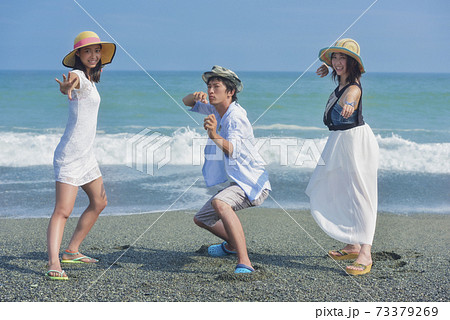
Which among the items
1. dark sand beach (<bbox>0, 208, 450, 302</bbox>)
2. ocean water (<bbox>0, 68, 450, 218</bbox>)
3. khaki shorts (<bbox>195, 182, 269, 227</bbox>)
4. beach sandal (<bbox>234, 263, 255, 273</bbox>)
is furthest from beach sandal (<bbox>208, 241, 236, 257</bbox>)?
ocean water (<bbox>0, 68, 450, 218</bbox>)

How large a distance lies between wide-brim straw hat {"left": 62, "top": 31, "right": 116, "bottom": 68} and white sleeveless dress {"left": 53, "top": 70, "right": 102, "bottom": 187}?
0.63 feet

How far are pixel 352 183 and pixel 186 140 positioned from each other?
10.1m

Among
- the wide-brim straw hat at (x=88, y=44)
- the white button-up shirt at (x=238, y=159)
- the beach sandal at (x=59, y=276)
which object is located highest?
the wide-brim straw hat at (x=88, y=44)

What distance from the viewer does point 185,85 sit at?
25.3 metres

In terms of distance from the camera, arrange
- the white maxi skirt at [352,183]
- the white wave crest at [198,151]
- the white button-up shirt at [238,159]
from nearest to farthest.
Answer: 1. the white button-up shirt at [238,159]
2. the white maxi skirt at [352,183]
3. the white wave crest at [198,151]

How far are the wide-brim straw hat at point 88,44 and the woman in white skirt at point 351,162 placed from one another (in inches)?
68.6

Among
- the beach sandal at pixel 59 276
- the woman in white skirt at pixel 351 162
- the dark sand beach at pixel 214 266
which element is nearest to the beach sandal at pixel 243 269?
the dark sand beach at pixel 214 266

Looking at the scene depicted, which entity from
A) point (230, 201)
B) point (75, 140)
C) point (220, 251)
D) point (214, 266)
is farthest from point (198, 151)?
point (75, 140)

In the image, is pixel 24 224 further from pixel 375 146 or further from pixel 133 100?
pixel 133 100

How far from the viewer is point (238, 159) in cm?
412

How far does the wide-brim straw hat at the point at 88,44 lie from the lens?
3.97 meters

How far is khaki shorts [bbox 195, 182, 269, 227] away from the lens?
4.09 metres

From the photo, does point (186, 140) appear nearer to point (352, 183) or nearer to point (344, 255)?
Result: point (344, 255)

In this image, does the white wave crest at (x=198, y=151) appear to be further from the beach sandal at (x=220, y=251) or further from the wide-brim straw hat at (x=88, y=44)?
the wide-brim straw hat at (x=88, y=44)
